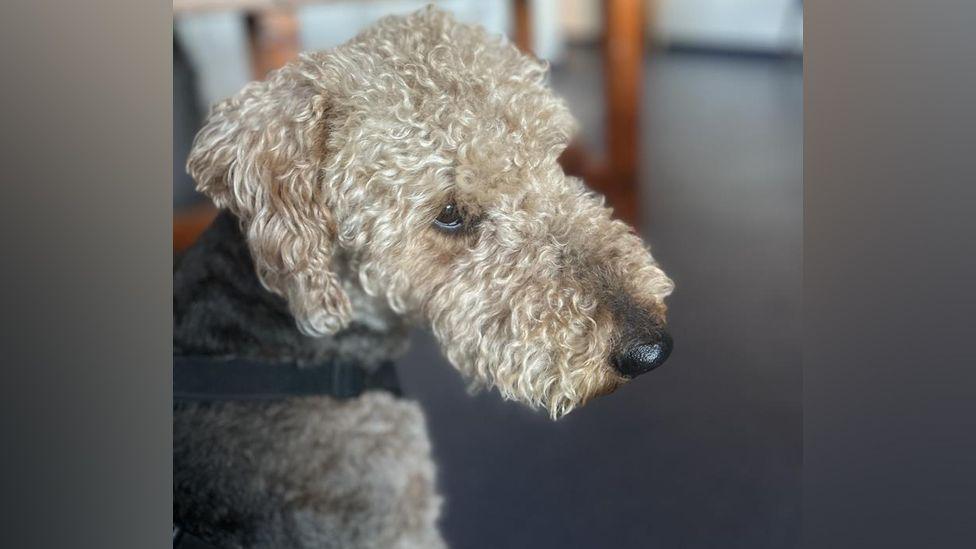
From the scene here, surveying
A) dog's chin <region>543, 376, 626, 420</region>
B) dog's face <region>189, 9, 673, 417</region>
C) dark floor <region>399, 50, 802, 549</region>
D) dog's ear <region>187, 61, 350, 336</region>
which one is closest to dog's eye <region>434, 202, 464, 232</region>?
dog's face <region>189, 9, 673, 417</region>

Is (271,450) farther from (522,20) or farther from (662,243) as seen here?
(522,20)

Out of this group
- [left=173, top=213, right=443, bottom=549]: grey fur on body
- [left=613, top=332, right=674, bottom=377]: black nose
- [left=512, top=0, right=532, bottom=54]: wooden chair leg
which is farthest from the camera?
[left=512, top=0, right=532, bottom=54]: wooden chair leg

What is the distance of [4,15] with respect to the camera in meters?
0.94

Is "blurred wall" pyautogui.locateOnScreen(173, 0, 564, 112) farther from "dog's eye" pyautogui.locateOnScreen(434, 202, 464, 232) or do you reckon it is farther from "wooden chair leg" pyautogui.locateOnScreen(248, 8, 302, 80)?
"dog's eye" pyautogui.locateOnScreen(434, 202, 464, 232)

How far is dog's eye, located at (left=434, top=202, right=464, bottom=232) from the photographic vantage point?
1.14 meters

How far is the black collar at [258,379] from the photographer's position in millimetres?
1175

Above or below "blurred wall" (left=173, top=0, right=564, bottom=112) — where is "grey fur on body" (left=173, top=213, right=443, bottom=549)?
below

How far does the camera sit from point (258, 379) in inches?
47.7

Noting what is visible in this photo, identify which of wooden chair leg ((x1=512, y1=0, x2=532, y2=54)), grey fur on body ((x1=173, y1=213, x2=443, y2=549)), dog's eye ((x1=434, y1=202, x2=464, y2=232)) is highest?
wooden chair leg ((x1=512, y1=0, x2=532, y2=54))

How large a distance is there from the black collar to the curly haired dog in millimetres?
16

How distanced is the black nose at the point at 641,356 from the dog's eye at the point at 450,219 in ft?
1.00

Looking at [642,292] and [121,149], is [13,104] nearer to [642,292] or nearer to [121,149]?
[121,149]

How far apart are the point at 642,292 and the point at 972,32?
1.65 feet

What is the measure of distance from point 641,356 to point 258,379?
1.92ft
